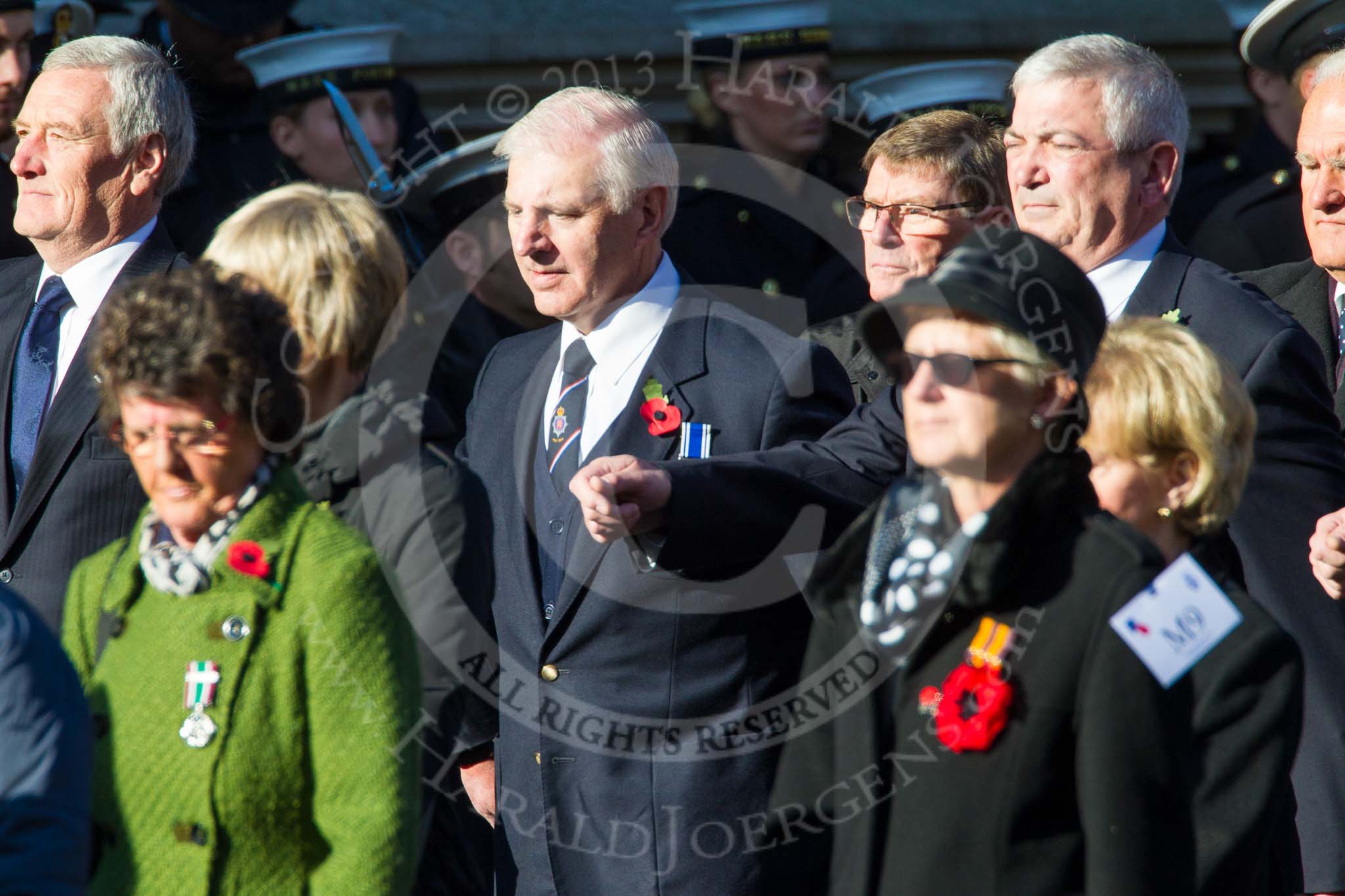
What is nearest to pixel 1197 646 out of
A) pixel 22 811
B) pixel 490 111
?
pixel 22 811

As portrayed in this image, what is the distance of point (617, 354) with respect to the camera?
3.83m

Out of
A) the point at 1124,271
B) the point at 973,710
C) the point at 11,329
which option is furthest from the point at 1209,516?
the point at 11,329

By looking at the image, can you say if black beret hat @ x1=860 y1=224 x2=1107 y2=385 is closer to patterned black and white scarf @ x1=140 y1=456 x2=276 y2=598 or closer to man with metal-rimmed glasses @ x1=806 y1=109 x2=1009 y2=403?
patterned black and white scarf @ x1=140 y1=456 x2=276 y2=598

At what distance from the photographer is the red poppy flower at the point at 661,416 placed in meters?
3.71

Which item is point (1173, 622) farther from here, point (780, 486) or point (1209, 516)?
point (780, 486)

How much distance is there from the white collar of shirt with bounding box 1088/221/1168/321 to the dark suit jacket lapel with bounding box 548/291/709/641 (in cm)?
82

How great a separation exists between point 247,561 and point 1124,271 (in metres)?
1.99

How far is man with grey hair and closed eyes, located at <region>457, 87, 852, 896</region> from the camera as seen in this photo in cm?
359

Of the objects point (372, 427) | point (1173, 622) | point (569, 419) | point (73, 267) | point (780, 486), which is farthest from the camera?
point (73, 267)

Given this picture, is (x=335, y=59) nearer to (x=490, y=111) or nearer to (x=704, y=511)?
(x=490, y=111)

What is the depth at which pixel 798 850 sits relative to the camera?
353 centimetres

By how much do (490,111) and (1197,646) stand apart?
532 cm

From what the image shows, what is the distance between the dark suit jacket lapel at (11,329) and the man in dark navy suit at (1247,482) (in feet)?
4.65

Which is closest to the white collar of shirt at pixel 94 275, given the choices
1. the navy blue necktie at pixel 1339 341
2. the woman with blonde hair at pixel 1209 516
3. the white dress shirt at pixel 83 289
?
the white dress shirt at pixel 83 289
